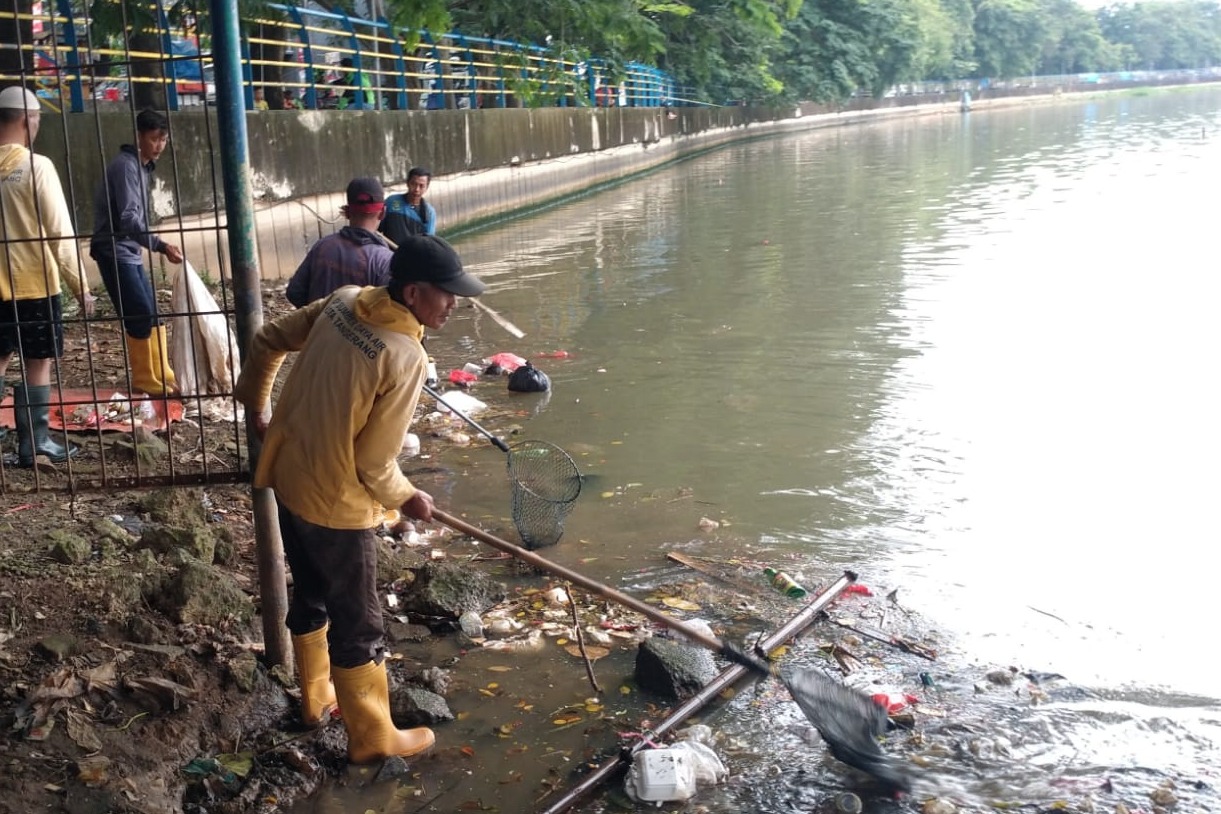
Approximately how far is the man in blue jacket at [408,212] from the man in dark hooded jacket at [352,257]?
75.8 inches

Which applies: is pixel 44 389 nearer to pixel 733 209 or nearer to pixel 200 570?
pixel 200 570

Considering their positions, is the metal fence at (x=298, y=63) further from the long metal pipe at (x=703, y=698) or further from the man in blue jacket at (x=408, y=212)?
the long metal pipe at (x=703, y=698)

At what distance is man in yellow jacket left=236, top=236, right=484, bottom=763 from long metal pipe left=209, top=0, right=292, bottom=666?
5.8 inches

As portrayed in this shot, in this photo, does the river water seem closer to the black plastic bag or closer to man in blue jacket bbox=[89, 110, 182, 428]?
the black plastic bag

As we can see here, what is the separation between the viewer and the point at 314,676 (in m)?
3.95

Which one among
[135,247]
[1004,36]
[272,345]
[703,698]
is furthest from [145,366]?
[1004,36]

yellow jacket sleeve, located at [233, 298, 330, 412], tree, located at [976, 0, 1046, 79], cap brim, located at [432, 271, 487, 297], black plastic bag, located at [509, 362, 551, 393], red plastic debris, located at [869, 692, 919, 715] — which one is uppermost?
tree, located at [976, 0, 1046, 79]

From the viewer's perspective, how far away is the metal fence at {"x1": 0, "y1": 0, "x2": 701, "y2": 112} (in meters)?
9.47

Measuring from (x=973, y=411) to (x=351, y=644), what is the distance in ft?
18.8

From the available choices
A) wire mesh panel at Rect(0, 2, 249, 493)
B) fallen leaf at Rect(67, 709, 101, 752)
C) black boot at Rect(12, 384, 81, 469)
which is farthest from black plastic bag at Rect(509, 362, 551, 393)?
fallen leaf at Rect(67, 709, 101, 752)

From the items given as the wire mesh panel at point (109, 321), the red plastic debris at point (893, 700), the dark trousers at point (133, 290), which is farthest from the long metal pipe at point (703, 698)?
the dark trousers at point (133, 290)

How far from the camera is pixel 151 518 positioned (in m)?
5.26

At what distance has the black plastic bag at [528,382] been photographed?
28.8ft

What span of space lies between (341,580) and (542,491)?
248cm
